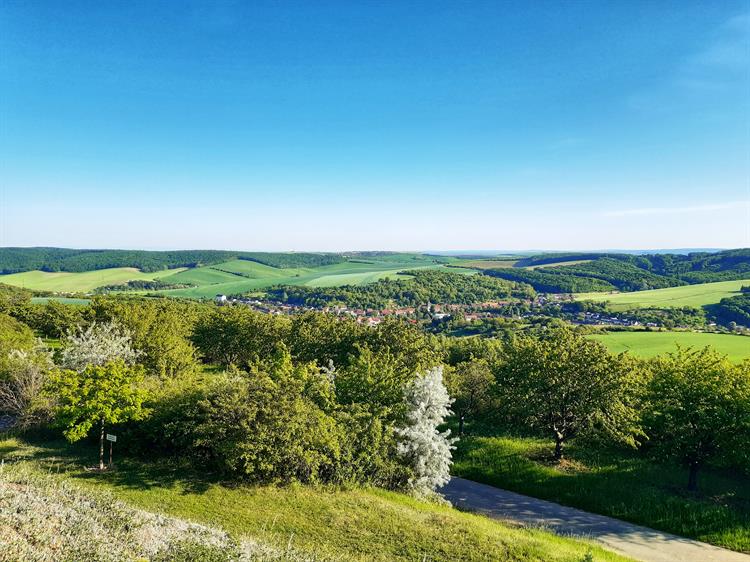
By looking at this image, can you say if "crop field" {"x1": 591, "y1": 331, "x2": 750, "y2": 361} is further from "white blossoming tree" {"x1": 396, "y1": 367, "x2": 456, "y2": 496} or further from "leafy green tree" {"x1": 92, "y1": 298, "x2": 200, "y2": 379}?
"leafy green tree" {"x1": 92, "y1": 298, "x2": 200, "y2": 379}

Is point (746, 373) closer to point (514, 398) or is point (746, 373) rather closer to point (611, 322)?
point (514, 398)

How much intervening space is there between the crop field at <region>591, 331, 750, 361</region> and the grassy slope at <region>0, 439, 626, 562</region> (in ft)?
221

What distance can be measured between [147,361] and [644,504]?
130ft

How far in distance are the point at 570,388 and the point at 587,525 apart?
8.74m

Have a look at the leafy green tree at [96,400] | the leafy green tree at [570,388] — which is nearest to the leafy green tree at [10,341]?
the leafy green tree at [96,400]

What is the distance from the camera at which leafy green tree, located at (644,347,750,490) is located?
23594mm

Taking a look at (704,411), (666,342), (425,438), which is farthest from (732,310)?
(425,438)

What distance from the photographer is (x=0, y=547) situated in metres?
9.34

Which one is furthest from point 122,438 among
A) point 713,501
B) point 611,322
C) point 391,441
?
point 611,322

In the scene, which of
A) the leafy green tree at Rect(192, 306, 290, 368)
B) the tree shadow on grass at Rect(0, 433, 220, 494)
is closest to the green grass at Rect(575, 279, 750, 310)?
the leafy green tree at Rect(192, 306, 290, 368)

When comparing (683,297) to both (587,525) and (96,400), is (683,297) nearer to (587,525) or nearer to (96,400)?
(587,525)

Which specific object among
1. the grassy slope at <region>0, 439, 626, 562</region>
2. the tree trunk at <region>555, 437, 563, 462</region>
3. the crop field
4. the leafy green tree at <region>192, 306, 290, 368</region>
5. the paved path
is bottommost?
the crop field

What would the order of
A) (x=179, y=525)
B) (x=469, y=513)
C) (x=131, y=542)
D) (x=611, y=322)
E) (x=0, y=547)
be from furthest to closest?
(x=611, y=322) < (x=469, y=513) < (x=179, y=525) < (x=131, y=542) < (x=0, y=547)

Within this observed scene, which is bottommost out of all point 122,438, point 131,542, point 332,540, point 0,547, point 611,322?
point 611,322
